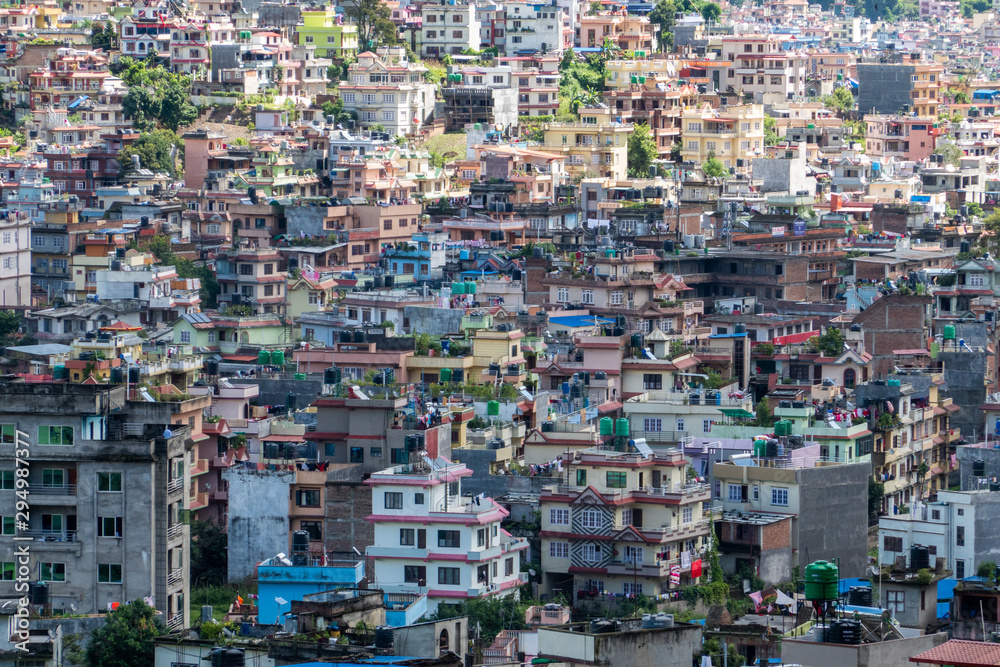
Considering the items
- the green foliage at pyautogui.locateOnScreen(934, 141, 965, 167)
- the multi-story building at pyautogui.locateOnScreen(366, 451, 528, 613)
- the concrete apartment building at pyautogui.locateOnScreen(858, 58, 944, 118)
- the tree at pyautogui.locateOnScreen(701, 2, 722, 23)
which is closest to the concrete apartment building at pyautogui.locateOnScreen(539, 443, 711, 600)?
the multi-story building at pyautogui.locateOnScreen(366, 451, 528, 613)

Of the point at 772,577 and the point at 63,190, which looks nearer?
the point at 772,577

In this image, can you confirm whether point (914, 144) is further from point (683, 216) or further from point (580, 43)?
point (683, 216)

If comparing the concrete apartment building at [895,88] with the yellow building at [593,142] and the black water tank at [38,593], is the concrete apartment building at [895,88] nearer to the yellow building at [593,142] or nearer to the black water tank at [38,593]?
the yellow building at [593,142]

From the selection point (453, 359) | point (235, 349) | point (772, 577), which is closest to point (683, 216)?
point (235, 349)

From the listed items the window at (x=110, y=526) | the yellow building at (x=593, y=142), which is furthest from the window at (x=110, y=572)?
the yellow building at (x=593, y=142)

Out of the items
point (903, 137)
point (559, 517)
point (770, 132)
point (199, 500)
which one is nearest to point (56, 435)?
point (559, 517)

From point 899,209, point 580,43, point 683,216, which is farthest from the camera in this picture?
point 580,43

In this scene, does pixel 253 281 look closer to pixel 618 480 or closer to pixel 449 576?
pixel 618 480
